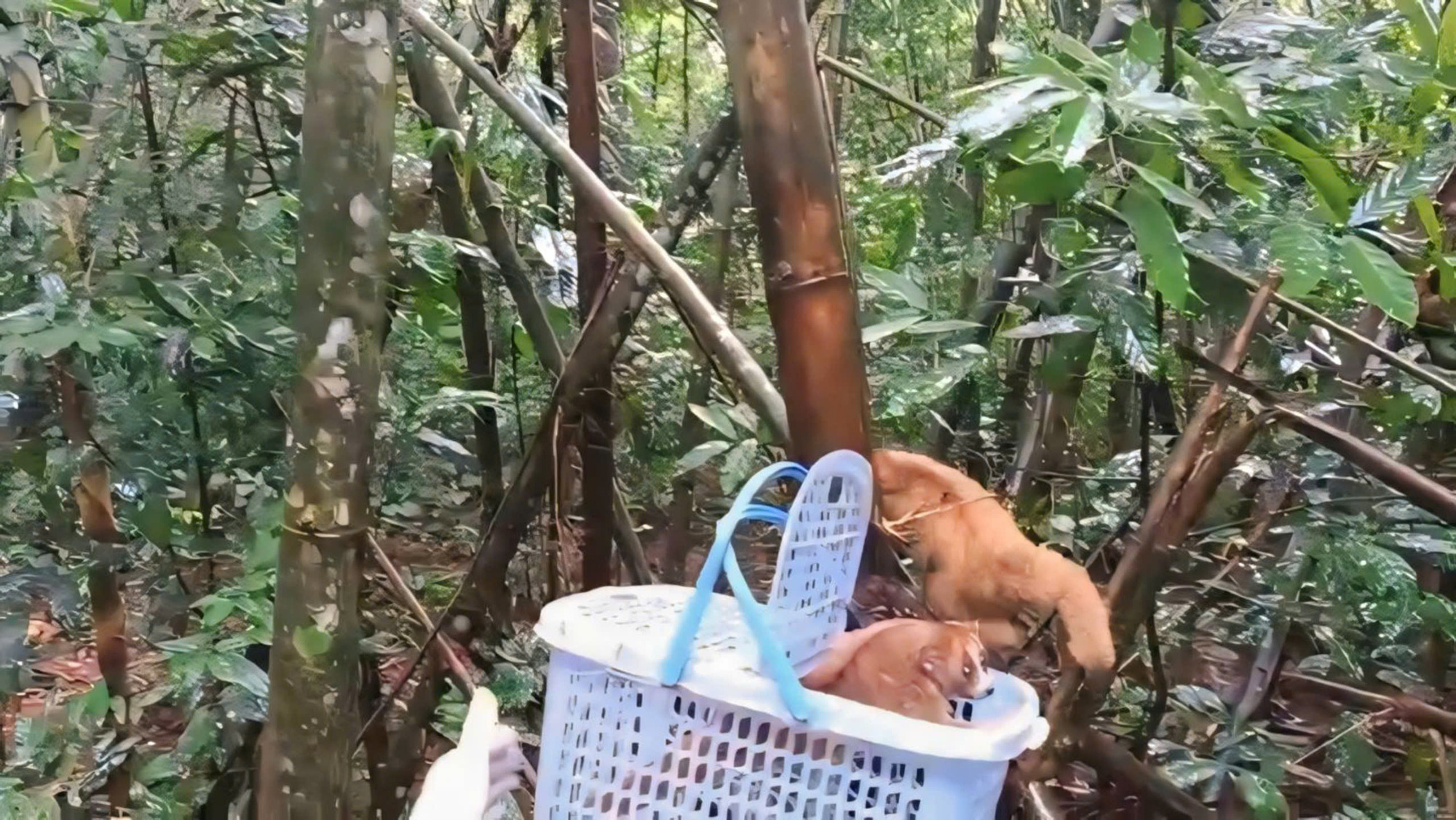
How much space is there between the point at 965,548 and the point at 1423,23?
1.82ft

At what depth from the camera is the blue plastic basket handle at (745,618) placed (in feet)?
1.79

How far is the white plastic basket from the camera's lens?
542mm

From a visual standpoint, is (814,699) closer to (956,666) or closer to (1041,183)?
(956,666)

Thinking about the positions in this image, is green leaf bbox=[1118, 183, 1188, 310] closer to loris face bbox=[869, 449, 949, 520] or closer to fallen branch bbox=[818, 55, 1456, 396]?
fallen branch bbox=[818, 55, 1456, 396]

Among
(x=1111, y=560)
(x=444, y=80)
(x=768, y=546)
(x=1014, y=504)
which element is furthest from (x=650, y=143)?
(x=1111, y=560)

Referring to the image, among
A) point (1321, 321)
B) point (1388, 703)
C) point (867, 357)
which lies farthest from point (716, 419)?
point (1388, 703)

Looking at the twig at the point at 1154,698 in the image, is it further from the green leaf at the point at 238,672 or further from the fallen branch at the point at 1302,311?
the green leaf at the point at 238,672

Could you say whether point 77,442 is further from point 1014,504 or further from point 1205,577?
point 1205,577

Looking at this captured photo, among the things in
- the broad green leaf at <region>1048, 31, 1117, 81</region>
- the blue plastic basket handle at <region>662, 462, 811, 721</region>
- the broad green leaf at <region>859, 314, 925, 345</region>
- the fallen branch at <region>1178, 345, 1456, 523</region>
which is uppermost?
the broad green leaf at <region>1048, 31, 1117, 81</region>

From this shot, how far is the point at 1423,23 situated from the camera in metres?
0.81

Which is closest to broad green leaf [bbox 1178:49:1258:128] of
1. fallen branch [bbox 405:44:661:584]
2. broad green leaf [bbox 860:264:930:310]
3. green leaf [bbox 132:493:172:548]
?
broad green leaf [bbox 860:264:930:310]

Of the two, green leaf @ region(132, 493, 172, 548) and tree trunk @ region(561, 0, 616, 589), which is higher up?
tree trunk @ region(561, 0, 616, 589)

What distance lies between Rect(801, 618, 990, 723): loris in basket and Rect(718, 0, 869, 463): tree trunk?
0.13 metres

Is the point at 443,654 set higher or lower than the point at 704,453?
lower
